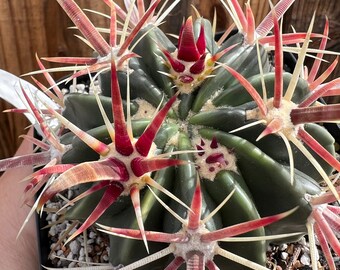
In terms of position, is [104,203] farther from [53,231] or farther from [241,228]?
[53,231]

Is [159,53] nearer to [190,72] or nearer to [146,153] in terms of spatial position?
[190,72]

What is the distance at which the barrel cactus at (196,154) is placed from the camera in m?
0.45

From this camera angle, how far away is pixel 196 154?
0.52 meters

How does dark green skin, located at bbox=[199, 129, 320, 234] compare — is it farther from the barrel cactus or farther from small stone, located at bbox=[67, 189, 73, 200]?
small stone, located at bbox=[67, 189, 73, 200]

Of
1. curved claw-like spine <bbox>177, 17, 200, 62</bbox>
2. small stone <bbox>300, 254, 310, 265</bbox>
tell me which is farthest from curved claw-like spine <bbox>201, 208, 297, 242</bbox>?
small stone <bbox>300, 254, 310, 265</bbox>

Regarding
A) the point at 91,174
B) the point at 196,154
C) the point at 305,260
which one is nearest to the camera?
the point at 91,174

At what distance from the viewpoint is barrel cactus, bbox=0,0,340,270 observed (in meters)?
0.45

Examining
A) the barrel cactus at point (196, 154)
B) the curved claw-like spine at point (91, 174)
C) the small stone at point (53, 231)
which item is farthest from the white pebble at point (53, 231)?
the curved claw-like spine at point (91, 174)

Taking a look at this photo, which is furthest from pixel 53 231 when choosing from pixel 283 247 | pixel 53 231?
pixel 283 247

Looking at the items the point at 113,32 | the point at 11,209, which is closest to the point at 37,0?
the point at 11,209

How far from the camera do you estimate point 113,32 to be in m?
0.57

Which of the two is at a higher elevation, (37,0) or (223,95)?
(37,0)

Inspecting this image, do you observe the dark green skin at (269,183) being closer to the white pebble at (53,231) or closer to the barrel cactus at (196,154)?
the barrel cactus at (196,154)

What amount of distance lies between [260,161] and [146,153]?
11 cm
